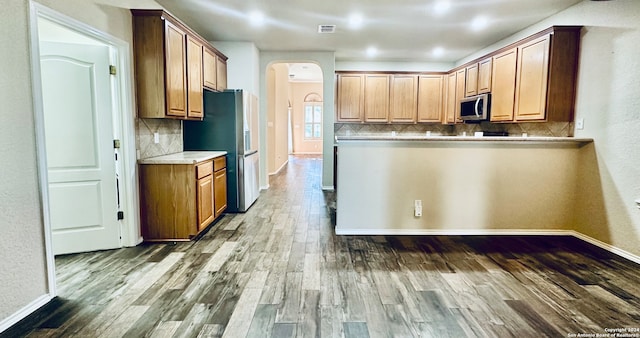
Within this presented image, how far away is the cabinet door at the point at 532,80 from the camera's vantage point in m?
3.86

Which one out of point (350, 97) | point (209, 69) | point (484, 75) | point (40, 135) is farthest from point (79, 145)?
point (484, 75)

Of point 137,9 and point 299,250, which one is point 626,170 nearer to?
point 299,250

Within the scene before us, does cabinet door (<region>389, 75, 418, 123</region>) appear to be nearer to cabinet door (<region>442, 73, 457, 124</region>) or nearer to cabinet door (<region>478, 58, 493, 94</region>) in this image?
cabinet door (<region>442, 73, 457, 124</region>)

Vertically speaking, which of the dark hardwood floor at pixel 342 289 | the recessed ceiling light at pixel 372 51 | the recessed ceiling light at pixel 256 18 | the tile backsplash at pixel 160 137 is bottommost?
the dark hardwood floor at pixel 342 289

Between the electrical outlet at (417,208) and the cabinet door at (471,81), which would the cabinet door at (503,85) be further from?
the electrical outlet at (417,208)

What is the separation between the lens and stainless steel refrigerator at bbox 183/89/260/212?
4.67 meters

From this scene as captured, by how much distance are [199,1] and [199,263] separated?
9.05 ft

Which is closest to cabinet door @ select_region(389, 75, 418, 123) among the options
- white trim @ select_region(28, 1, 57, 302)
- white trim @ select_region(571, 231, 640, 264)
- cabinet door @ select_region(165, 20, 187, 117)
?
white trim @ select_region(571, 231, 640, 264)

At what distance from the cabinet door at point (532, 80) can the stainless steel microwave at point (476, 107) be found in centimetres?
72

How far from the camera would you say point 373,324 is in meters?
2.10

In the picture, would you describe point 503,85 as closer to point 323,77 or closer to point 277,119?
point 323,77

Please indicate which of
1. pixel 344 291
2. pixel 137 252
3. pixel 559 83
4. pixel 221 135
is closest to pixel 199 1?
pixel 221 135

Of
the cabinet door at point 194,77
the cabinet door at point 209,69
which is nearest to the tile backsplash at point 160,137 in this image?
the cabinet door at point 194,77

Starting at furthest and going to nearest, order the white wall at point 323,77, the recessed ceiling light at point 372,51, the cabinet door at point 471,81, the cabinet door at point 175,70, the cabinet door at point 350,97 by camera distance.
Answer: the cabinet door at point 350,97
the white wall at point 323,77
the recessed ceiling light at point 372,51
the cabinet door at point 471,81
the cabinet door at point 175,70
